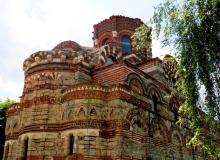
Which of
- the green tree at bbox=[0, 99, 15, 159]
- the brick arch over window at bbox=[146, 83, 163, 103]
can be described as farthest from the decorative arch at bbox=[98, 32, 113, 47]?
the brick arch over window at bbox=[146, 83, 163, 103]

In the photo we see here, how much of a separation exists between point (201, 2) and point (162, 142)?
833cm

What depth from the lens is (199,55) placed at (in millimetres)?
7555

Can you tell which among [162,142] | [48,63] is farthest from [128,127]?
[48,63]

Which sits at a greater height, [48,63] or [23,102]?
[48,63]

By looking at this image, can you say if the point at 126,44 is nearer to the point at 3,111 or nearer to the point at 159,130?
the point at 159,130

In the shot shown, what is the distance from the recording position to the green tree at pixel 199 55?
744cm

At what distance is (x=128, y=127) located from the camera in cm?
1196

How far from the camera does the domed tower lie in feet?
73.5

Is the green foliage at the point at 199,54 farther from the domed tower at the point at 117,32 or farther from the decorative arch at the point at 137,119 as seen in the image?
the domed tower at the point at 117,32

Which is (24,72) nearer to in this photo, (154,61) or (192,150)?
(154,61)

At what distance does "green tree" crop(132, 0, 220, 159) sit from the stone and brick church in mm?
4247

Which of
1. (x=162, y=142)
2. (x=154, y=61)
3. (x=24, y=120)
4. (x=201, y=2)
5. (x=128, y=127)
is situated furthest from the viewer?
(x=154, y=61)

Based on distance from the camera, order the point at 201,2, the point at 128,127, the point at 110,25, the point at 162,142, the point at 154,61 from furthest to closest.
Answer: the point at 110,25 → the point at 154,61 → the point at 162,142 → the point at 128,127 → the point at 201,2

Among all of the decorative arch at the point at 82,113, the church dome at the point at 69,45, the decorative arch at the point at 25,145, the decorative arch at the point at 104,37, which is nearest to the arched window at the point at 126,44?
the decorative arch at the point at 104,37
